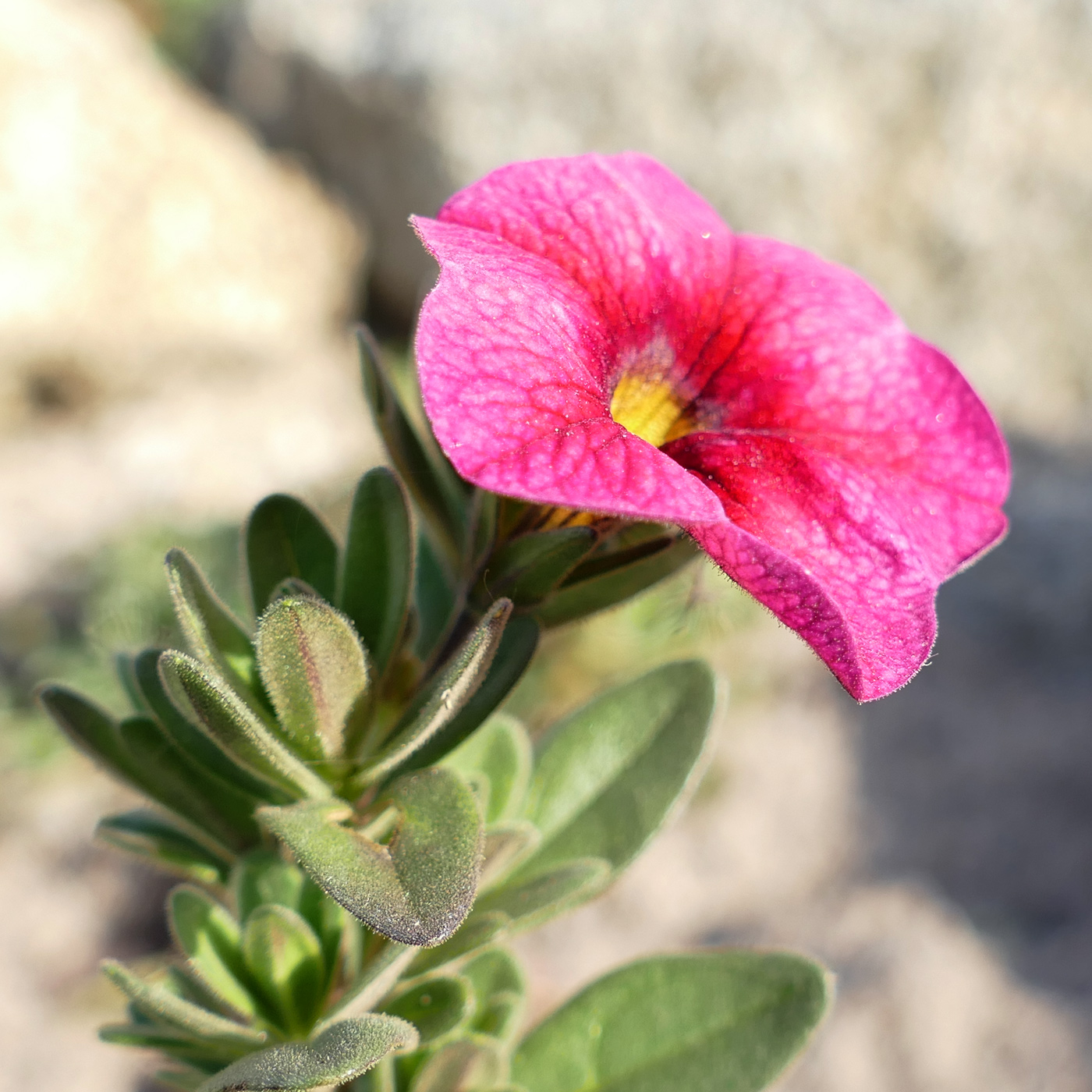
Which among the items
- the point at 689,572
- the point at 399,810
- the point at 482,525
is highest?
the point at 482,525

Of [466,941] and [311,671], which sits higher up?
[311,671]

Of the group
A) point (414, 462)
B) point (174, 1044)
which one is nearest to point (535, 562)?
point (414, 462)

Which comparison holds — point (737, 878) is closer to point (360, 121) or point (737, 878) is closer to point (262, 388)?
point (262, 388)

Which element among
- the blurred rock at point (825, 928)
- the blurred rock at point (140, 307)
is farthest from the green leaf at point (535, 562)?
the blurred rock at point (140, 307)

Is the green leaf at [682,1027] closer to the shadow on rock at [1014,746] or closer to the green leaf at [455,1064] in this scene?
the green leaf at [455,1064]

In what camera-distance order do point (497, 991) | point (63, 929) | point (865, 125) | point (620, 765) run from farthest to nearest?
1. point (865, 125)
2. point (63, 929)
3. point (620, 765)
4. point (497, 991)

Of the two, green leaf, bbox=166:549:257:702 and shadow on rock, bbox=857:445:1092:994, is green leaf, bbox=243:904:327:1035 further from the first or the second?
shadow on rock, bbox=857:445:1092:994

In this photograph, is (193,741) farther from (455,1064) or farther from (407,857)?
(455,1064)
